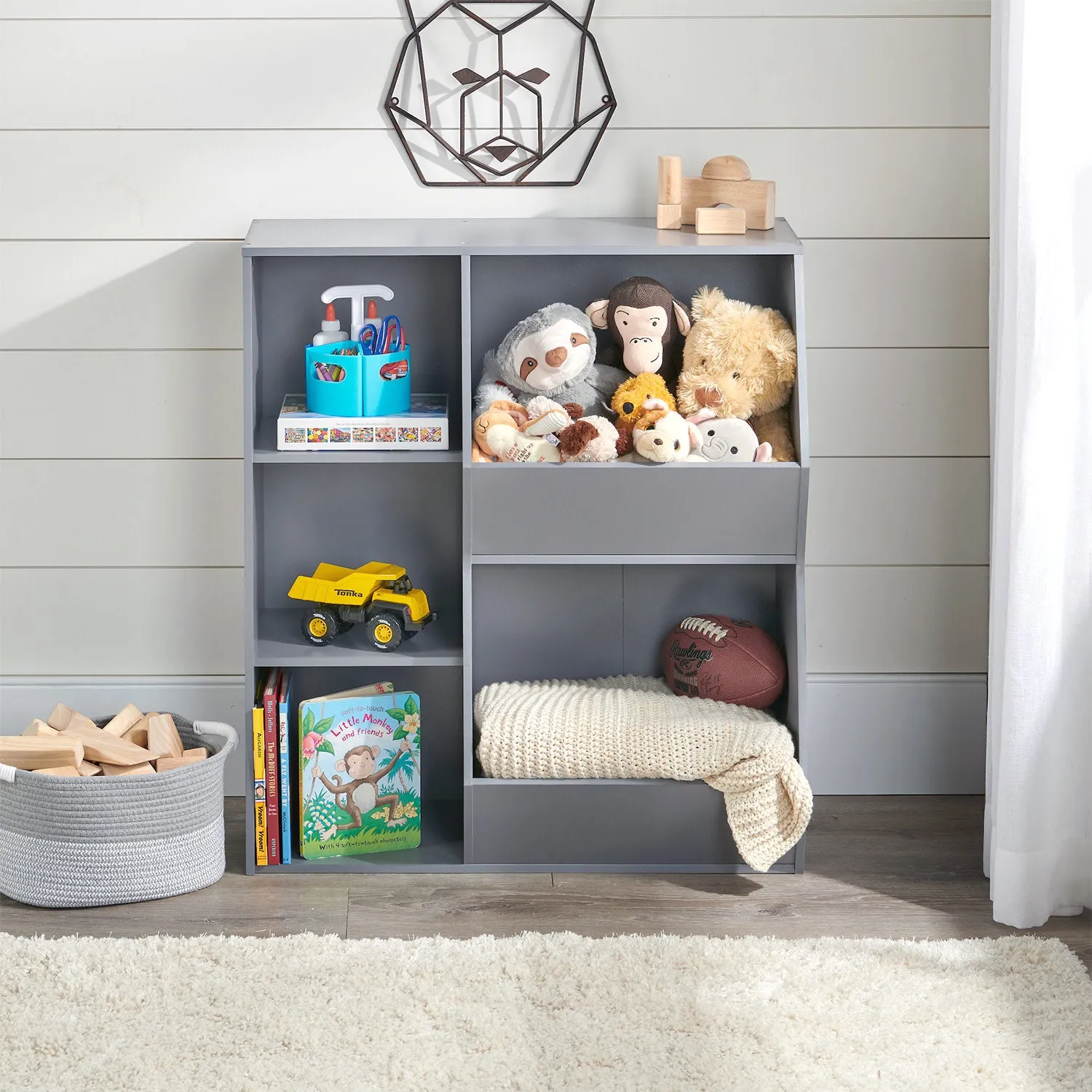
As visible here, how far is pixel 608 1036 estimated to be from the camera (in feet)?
5.16

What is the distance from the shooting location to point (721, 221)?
6.64 ft

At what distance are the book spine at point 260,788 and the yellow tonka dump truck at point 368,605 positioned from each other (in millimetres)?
164

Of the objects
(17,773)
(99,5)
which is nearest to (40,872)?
(17,773)

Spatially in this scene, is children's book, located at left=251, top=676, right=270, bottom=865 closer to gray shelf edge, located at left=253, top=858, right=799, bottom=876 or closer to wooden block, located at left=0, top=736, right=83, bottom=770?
gray shelf edge, located at left=253, top=858, right=799, bottom=876

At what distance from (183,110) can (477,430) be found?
2.58ft

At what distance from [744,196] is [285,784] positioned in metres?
1.23

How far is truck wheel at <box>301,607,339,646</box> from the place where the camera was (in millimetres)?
2064

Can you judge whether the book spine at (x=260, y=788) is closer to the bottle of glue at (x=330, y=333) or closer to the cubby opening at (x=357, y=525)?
the cubby opening at (x=357, y=525)

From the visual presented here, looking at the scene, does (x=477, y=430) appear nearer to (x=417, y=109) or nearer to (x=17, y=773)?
(x=417, y=109)

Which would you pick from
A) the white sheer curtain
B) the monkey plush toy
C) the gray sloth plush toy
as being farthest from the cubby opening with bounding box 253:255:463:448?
the white sheer curtain

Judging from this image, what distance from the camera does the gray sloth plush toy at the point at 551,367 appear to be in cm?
201

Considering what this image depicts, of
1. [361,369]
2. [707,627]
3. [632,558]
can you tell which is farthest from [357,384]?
[707,627]

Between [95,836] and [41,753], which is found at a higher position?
[41,753]

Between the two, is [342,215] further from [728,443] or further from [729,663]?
[729,663]
